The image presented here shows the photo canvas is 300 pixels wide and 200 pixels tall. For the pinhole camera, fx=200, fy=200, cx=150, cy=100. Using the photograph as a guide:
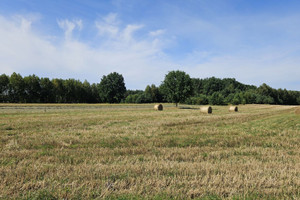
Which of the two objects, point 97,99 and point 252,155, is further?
point 97,99

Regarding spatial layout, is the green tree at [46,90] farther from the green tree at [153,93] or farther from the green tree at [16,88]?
the green tree at [153,93]

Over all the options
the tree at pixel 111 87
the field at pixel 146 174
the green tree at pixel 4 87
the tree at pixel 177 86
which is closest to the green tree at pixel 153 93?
the tree at pixel 111 87

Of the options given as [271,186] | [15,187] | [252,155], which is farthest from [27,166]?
[252,155]

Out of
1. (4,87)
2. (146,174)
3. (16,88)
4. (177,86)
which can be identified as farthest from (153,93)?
(146,174)

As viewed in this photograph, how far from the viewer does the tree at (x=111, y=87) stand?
94812 millimetres

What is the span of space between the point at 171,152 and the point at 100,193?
4.07 m

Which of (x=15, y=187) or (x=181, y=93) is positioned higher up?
(x=181, y=93)

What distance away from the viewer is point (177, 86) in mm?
57031

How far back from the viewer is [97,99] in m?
111

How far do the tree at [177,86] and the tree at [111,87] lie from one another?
4260 centimetres

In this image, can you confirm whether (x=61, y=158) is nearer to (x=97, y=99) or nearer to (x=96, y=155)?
(x=96, y=155)

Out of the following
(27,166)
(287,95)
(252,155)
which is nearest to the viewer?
(27,166)

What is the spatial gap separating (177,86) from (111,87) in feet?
152

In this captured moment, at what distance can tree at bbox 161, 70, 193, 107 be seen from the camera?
56.8 m
